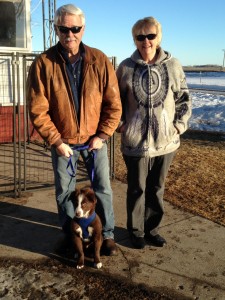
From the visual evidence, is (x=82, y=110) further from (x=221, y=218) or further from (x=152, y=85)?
(x=221, y=218)

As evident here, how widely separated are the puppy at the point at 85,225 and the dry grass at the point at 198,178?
1761 millimetres

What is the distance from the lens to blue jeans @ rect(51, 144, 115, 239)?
339 cm

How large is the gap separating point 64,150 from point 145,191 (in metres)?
1.08

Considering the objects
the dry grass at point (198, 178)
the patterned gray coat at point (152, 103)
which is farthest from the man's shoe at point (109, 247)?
the dry grass at point (198, 178)

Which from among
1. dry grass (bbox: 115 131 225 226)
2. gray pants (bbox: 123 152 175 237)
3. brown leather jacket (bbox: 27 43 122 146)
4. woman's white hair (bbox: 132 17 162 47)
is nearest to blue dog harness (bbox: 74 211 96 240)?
gray pants (bbox: 123 152 175 237)

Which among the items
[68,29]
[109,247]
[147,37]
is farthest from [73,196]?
[147,37]

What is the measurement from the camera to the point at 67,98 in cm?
312

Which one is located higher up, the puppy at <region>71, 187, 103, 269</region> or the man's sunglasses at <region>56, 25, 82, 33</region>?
the man's sunglasses at <region>56, 25, 82, 33</region>

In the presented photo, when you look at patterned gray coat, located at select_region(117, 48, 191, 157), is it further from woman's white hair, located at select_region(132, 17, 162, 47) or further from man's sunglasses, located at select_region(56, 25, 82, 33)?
man's sunglasses, located at select_region(56, 25, 82, 33)

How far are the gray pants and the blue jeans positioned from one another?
0.25 meters

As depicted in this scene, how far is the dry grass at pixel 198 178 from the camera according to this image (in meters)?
4.90

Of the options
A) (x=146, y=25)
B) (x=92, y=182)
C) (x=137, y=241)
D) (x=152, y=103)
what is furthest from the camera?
(x=137, y=241)

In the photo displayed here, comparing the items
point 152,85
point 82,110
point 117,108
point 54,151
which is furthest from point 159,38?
point 54,151

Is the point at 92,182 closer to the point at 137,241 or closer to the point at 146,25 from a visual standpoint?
the point at 137,241
